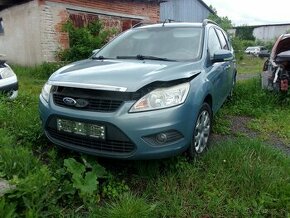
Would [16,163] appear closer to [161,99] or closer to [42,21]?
[161,99]

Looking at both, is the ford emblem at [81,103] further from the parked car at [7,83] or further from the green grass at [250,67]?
the green grass at [250,67]

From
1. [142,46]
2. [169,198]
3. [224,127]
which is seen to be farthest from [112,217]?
[224,127]

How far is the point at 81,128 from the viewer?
2896 millimetres

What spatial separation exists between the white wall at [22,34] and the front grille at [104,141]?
8.46 meters

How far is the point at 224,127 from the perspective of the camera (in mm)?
4832

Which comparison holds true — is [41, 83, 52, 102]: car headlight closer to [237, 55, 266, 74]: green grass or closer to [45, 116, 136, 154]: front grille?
[45, 116, 136, 154]: front grille

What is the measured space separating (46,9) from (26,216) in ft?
32.0

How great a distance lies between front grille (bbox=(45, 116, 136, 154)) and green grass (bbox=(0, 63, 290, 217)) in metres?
0.19

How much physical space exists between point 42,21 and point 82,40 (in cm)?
147

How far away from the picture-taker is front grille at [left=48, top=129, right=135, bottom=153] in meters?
2.82

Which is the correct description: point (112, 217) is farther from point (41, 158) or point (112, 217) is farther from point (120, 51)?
point (120, 51)

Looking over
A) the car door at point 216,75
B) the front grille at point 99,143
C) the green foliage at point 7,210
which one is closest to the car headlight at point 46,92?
the front grille at point 99,143

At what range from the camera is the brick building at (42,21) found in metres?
10.7

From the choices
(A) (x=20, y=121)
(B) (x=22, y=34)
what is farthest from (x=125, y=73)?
(B) (x=22, y=34)
